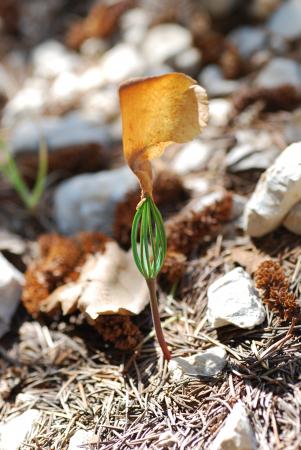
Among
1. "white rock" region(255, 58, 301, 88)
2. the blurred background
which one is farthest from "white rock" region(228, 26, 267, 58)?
"white rock" region(255, 58, 301, 88)

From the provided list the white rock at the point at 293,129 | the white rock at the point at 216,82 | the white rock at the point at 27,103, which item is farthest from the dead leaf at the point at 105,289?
the white rock at the point at 27,103

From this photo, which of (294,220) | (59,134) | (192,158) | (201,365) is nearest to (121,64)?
(59,134)

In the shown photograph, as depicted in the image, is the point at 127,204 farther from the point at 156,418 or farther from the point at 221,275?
the point at 156,418

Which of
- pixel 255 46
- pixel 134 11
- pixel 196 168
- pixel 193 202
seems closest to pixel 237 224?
pixel 193 202

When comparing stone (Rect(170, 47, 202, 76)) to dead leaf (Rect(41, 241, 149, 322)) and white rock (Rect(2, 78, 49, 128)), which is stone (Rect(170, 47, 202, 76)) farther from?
dead leaf (Rect(41, 241, 149, 322))

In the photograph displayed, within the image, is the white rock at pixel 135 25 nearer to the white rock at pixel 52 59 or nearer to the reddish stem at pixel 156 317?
the white rock at pixel 52 59
